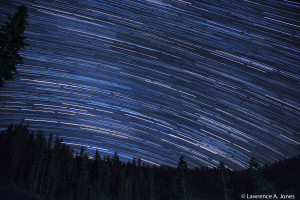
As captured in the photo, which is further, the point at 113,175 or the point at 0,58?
the point at 113,175

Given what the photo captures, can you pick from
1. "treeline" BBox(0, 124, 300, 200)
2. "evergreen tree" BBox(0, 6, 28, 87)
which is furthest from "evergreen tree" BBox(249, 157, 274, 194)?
"evergreen tree" BBox(0, 6, 28, 87)

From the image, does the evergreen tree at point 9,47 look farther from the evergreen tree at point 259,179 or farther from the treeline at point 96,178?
the evergreen tree at point 259,179

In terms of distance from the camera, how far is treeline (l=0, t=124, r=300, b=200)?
4175 cm

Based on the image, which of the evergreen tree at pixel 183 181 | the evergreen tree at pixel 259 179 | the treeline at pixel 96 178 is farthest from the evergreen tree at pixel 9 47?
the evergreen tree at pixel 259 179

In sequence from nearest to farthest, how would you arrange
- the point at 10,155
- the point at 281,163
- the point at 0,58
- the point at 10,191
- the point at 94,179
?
the point at 0,58 → the point at 10,191 → the point at 10,155 → the point at 94,179 → the point at 281,163

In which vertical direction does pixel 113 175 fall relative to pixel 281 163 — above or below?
below

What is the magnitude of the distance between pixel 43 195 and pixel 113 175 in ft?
73.0

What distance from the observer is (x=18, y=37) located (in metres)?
12.6

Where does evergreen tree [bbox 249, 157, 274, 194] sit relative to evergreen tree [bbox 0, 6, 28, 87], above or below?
below

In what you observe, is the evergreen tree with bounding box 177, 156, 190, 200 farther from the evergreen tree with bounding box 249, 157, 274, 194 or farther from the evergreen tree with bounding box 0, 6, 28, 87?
the evergreen tree with bounding box 0, 6, 28, 87

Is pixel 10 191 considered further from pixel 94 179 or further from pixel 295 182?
pixel 295 182

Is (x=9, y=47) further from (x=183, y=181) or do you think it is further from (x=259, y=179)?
(x=259, y=179)

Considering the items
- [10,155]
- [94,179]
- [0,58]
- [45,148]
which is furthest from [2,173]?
[0,58]

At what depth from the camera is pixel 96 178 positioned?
56.4 meters
